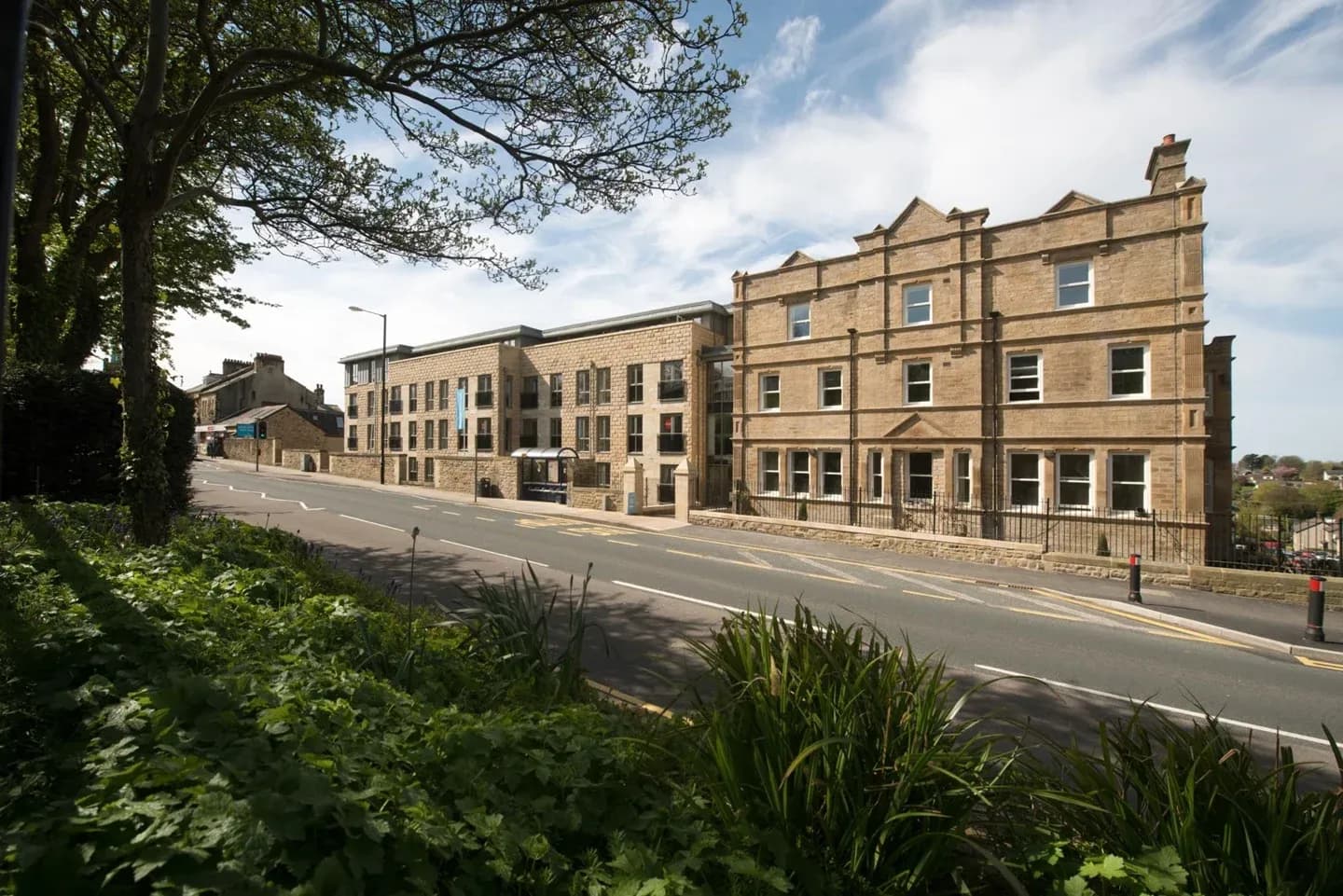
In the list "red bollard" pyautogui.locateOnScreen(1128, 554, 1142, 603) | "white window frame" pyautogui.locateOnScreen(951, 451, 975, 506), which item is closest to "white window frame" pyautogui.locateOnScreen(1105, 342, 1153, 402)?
"white window frame" pyautogui.locateOnScreen(951, 451, 975, 506)

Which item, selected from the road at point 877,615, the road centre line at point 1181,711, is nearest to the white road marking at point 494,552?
the road at point 877,615

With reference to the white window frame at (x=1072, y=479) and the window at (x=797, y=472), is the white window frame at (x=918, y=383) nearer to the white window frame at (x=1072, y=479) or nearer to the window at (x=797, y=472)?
the white window frame at (x=1072, y=479)

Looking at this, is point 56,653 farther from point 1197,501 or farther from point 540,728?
point 1197,501

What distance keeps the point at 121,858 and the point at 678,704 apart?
4487 millimetres

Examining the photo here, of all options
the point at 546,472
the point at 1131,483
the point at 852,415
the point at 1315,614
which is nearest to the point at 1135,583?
the point at 1315,614

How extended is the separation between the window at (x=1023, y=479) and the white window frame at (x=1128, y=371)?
9.22 feet

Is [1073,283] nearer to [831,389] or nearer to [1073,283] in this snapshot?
[1073,283]

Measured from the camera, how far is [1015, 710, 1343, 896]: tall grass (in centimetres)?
226

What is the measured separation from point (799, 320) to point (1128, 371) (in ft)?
36.4

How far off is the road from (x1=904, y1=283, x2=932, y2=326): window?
9495mm

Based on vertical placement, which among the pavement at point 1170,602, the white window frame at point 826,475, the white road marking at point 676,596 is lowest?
the pavement at point 1170,602

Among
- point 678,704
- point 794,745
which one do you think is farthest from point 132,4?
point 794,745

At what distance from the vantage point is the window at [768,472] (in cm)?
2567

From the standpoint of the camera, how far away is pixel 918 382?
2234 centimetres
